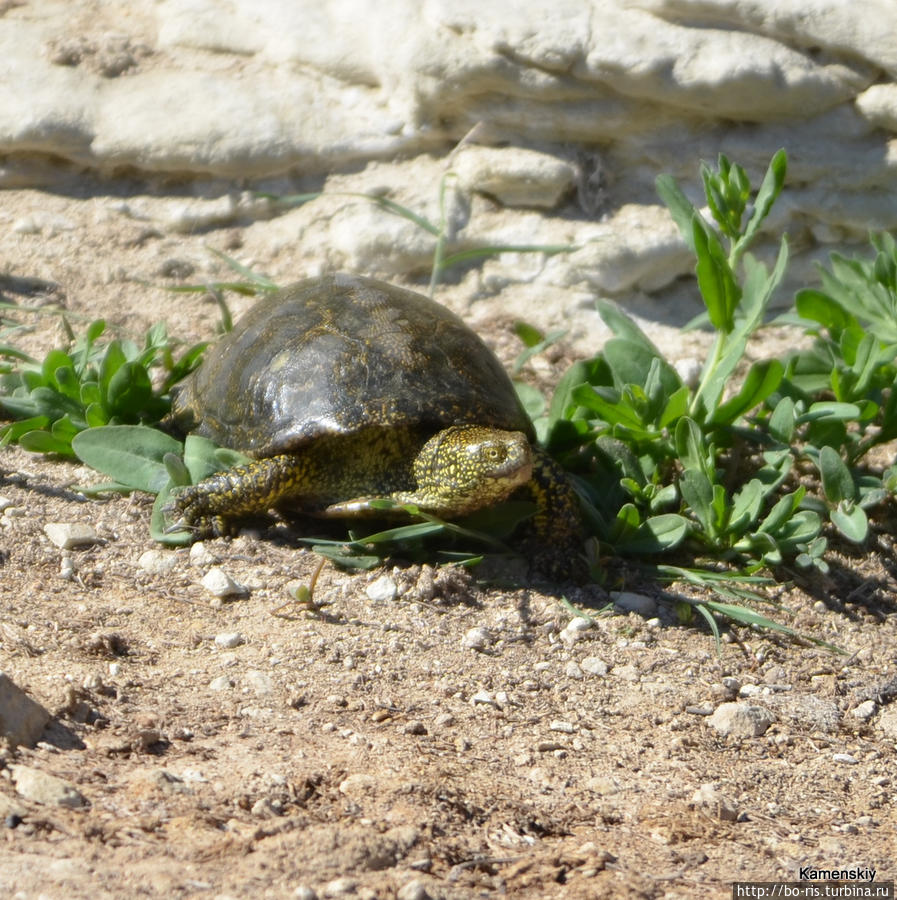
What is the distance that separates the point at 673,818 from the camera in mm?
2525

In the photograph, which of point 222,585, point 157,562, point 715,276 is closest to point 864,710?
point 715,276

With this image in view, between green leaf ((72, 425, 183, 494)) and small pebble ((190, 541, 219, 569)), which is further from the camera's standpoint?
green leaf ((72, 425, 183, 494))

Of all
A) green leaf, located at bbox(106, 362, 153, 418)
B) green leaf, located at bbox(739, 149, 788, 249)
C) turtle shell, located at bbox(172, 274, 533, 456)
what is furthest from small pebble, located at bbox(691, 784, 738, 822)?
green leaf, located at bbox(106, 362, 153, 418)

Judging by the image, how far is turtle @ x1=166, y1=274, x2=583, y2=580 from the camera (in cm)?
372

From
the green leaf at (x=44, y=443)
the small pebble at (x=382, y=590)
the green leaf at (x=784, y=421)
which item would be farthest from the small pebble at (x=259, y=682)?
the green leaf at (x=784, y=421)

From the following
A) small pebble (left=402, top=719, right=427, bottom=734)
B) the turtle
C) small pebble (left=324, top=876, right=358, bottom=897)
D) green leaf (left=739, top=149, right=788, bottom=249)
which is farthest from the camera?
green leaf (left=739, top=149, right=788, bottom=249)

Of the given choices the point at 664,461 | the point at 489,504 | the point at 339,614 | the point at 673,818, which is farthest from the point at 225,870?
the point at 664,461

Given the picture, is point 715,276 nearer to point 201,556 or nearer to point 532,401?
point 532,401

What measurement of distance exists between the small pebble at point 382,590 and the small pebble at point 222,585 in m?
0.39

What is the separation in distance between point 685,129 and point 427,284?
4.79 ft

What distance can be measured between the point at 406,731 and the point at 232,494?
1.29 metres

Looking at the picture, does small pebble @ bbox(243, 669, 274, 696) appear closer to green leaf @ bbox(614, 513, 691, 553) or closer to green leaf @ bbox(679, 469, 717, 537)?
green leaf @ bbox(614, 513, 691, 553)

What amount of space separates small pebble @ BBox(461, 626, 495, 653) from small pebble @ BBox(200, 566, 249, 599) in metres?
0.71

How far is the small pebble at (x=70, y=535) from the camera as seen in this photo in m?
3.52
